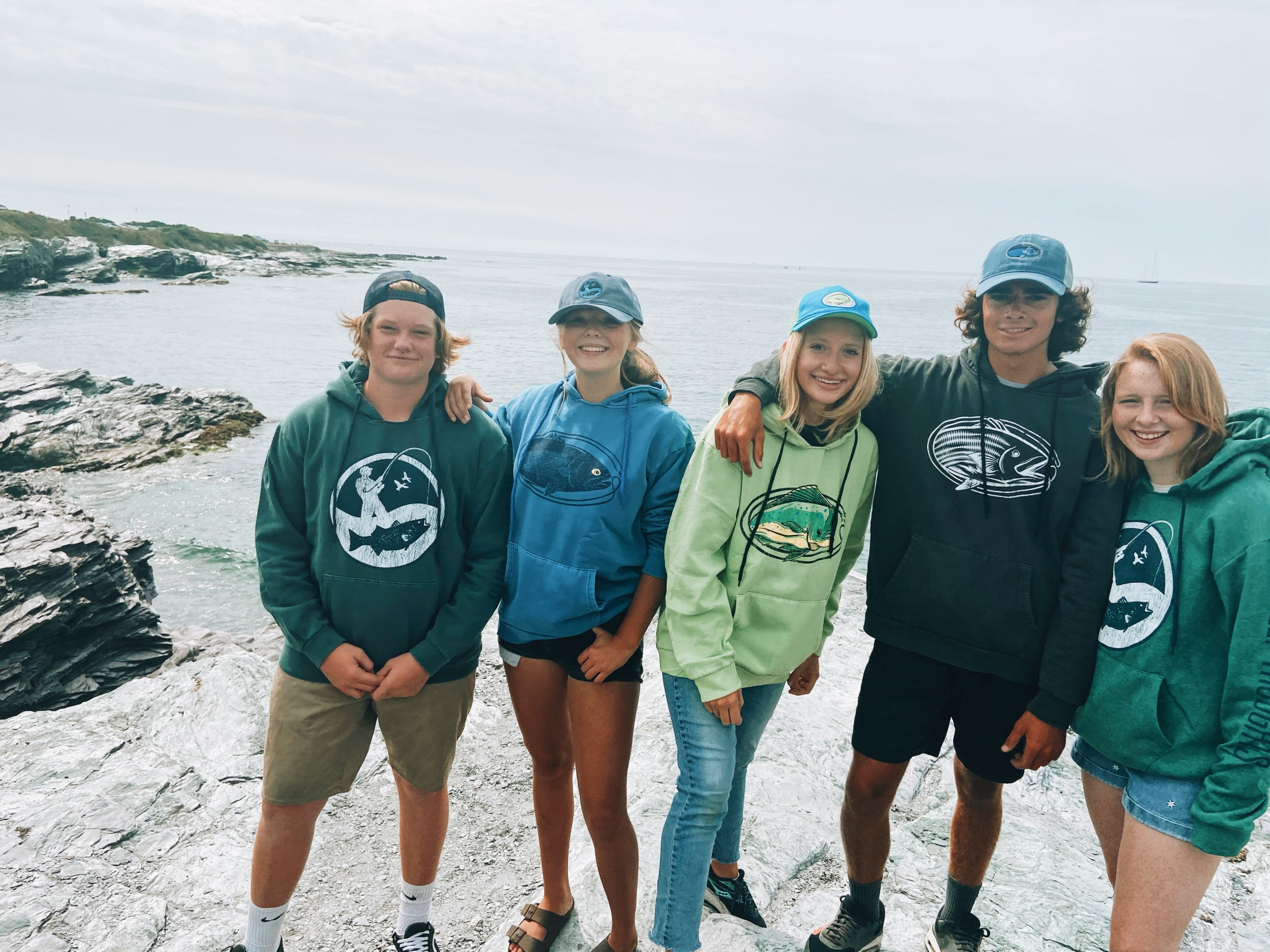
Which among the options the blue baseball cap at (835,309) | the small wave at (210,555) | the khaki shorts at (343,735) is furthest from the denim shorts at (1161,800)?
the small wave at (210,555)

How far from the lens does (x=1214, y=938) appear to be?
363cm

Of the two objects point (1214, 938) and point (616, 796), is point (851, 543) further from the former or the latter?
point (1214, 938)

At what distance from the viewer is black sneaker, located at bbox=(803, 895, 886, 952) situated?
3412 mm

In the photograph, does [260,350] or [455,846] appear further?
[260,350]

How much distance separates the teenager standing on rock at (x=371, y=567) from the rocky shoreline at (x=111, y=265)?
60.2 meters

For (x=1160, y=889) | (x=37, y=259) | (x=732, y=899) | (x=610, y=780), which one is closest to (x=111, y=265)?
(x=37, y=259)

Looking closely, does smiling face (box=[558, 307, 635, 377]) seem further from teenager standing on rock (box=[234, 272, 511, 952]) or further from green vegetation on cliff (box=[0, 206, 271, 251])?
green vegetation on cliff (box=[0, 206, 271, 251])

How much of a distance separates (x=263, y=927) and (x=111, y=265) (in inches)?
2894

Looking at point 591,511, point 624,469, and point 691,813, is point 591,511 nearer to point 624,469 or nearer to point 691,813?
point 624,469

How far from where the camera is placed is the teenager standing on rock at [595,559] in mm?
3131

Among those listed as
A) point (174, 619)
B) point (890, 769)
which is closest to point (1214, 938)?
point (890, 769)

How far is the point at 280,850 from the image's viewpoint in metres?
3.14

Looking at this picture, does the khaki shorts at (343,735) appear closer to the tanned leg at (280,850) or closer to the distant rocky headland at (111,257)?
the tanned leg at (280,850)

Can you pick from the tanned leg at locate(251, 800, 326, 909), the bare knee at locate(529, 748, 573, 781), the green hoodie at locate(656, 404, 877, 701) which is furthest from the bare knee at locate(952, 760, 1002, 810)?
the tanned leg at locate(251, 800, 326, 909)
